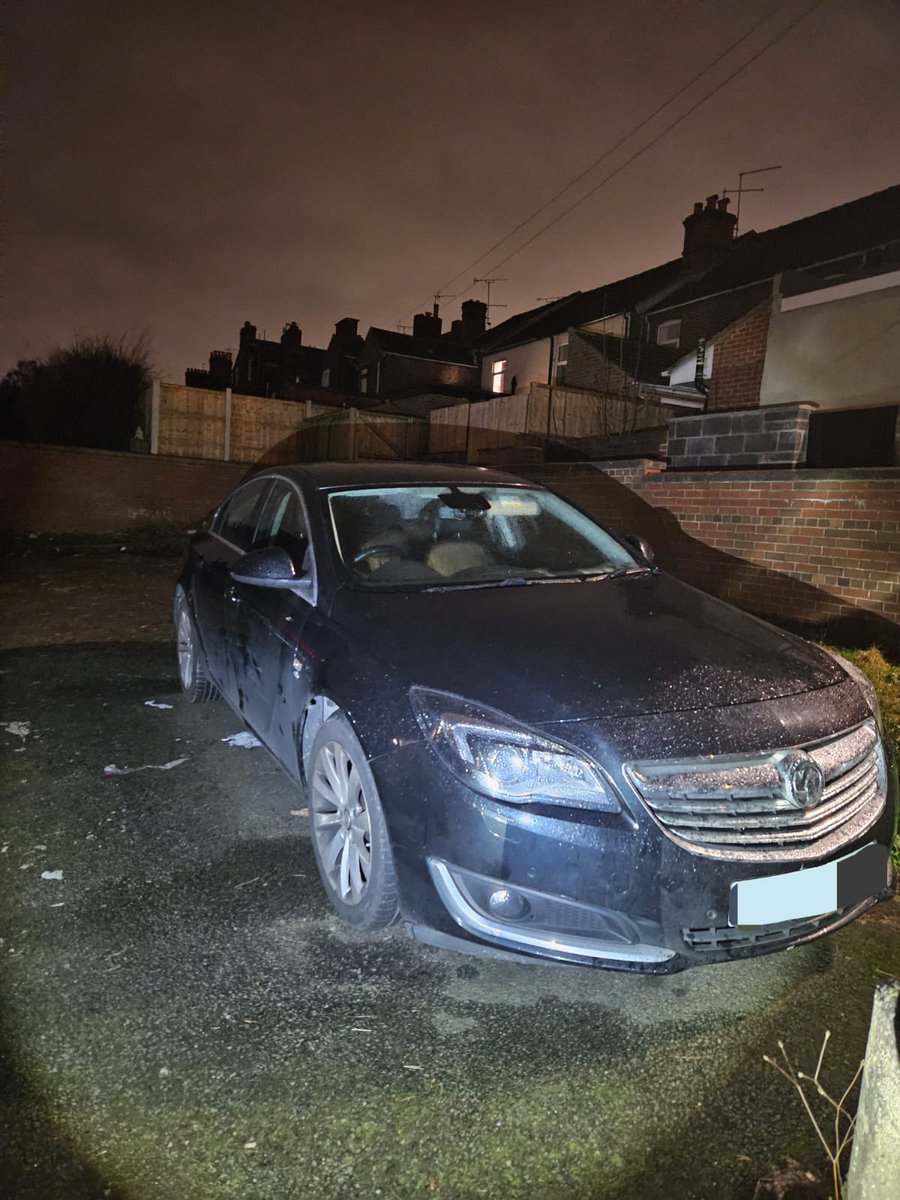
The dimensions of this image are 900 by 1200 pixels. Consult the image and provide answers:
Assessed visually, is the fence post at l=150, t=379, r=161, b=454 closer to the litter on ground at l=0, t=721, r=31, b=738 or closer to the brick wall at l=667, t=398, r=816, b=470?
the brick wall at l=667, t=398, r=816, b=470

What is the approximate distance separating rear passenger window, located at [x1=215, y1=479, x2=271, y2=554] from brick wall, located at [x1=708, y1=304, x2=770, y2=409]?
9.67 metres

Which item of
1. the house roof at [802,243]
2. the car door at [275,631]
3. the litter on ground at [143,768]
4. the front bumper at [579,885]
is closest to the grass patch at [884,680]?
the front bumper at [579,885]

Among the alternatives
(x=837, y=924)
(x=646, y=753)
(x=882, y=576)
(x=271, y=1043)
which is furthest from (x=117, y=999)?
(x=882, y=576)

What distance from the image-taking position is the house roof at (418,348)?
35594mm

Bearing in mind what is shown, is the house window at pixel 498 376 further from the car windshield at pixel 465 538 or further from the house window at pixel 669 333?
the car windshield at pixel 465 538

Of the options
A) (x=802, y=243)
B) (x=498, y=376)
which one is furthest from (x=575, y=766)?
(x=498, y=376)

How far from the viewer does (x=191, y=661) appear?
513 centimetres

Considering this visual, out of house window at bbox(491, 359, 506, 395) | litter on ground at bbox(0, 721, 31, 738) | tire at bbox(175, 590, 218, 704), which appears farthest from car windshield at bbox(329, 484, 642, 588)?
house window at bbox(491, 359, 506, 395)

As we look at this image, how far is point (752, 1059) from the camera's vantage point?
86.3 inches

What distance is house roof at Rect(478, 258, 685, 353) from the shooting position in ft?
80.3

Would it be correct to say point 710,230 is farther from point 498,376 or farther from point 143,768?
point 143,768

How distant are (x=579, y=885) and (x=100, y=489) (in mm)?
14392

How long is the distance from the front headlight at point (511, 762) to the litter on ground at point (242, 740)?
253 cm

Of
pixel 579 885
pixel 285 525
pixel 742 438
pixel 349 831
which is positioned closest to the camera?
pixel 579 885
